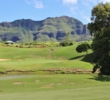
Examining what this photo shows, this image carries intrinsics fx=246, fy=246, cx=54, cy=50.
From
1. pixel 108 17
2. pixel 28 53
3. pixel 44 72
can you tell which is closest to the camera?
pixel 108 17

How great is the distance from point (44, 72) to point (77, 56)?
37809 millimetres

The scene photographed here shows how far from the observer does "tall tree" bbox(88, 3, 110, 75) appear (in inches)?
1597

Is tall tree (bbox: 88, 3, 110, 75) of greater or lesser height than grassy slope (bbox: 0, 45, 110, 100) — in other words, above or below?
above

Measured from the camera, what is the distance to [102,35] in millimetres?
42188

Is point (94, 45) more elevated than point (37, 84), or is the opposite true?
point (94, 45)

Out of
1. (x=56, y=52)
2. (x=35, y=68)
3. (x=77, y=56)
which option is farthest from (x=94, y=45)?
(x=56, y=52)

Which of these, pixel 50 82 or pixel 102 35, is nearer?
pixel 50 82

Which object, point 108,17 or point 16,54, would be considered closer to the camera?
point 108,17

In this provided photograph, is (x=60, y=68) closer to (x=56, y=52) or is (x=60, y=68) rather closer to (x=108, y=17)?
(x=108, y=17)

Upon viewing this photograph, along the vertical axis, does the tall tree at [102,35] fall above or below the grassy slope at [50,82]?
above

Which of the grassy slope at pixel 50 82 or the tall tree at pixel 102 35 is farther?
the tall tree at pixel 102 35

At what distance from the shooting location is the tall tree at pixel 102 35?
40562mm

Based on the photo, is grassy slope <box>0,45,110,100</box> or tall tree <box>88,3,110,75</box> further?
tall tree <box>88,3,110,75</box>

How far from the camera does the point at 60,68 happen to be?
56.7m
